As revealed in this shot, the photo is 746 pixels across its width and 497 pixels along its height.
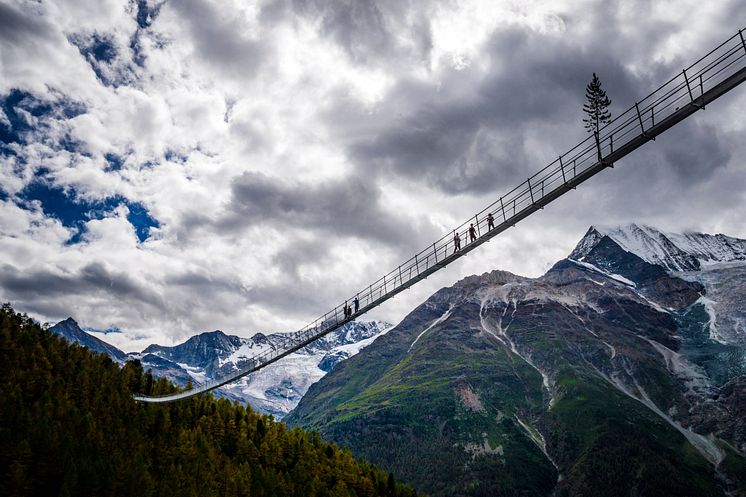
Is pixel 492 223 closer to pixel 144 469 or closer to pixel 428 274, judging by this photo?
pixel 428 274

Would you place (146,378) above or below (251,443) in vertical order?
above

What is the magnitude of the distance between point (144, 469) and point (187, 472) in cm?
1726

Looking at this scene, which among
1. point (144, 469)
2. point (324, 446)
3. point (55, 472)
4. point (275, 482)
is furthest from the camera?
point (324, 446)

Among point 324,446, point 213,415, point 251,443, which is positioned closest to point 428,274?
point 251,443

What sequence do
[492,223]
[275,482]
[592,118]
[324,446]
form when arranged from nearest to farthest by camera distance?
1. [592,118]
2. [492,223]
3. [275,482]
4. [324,446]

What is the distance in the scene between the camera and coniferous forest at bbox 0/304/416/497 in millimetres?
76275

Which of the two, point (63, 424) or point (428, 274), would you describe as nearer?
point (428, 274)

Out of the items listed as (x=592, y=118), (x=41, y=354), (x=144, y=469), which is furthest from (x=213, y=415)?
(x=592, y=118)

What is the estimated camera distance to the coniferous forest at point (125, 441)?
76275 millimetres

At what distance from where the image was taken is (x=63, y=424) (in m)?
89.8

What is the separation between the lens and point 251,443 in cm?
12400

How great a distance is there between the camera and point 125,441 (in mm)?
97250

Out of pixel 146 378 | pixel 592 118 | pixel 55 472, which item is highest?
pixel 592 118

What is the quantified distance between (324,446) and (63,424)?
241ft
